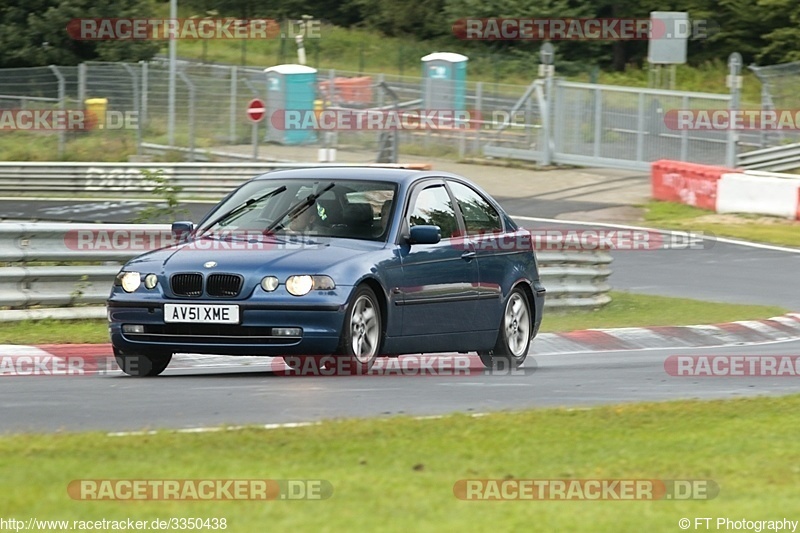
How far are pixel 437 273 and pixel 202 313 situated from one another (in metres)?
1.90

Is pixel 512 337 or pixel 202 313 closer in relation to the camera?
pixel 202 313

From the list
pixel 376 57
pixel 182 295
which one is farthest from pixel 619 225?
pixel 376 57

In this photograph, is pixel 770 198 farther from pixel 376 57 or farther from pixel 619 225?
pixel 376 57

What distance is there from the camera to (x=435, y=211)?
37.1 ft

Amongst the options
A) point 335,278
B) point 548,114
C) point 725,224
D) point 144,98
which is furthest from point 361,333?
point 548,114

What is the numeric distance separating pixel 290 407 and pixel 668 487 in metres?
2.63

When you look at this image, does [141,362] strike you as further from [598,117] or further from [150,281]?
[598,117]

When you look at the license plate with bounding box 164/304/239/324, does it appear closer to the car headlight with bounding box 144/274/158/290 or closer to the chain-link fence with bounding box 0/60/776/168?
the car headlight with bounding box 144/274/158/290

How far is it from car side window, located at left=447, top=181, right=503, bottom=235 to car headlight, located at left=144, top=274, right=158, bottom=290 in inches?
102

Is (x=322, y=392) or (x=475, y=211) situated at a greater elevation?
(x=475, y=211)

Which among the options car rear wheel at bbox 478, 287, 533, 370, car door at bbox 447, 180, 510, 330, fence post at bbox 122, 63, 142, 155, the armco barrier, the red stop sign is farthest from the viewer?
the red stop sign

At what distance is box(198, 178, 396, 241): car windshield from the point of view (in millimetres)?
10641

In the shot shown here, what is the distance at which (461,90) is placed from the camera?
133 ft

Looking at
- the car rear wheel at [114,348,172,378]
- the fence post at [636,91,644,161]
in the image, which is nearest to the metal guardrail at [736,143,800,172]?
the fence post at [636,91,644,161]
